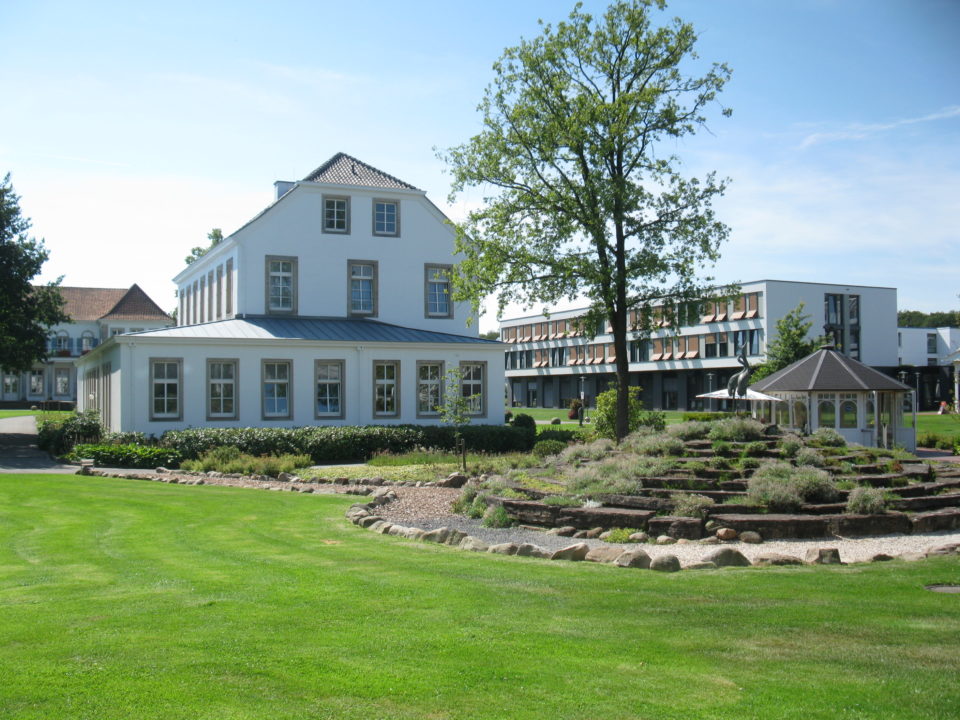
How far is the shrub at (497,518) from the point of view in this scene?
44.6 ft

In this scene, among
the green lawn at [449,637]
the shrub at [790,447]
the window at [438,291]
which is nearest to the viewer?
the green lawn at [449,637]

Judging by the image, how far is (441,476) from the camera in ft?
69.2

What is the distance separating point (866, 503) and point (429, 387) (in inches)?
849

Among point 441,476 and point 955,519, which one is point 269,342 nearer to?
point 441,476

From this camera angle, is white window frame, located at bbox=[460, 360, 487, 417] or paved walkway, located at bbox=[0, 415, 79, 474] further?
white window frame, located at bbox=[460, 360, 487, 417]

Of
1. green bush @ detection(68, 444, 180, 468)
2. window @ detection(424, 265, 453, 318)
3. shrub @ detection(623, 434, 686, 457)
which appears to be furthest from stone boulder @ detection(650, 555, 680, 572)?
window @ detection(424, 265, 453, 318)

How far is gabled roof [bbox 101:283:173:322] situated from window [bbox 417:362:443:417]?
2280 inches

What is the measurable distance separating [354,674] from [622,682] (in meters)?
1.73

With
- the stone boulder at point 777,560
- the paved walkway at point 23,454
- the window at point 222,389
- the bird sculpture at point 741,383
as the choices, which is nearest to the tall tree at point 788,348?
the bird sculpture at point 741,383

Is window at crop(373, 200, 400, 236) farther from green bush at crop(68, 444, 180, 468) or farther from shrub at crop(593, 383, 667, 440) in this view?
green bush at crop(68, 444, 180, 468)

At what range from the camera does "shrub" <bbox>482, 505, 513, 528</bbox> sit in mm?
13586

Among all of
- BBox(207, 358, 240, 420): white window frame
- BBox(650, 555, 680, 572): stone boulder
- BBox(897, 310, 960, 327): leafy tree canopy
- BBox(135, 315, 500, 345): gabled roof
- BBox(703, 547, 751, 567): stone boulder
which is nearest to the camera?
BBox(650, 555, 680, 572): stone boulder

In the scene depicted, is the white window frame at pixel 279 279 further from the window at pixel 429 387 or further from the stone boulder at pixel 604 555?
the stone boulder at pixel 604 555

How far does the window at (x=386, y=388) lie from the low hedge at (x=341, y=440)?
1.91 m
